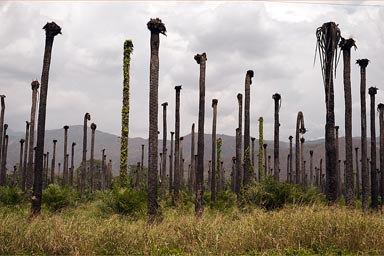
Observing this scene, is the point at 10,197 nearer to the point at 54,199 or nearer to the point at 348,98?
the point at 54,199

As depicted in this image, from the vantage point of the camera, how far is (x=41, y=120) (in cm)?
1461

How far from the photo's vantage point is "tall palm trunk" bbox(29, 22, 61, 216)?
1402 centimetres

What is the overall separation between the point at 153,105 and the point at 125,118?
5050 millimetres

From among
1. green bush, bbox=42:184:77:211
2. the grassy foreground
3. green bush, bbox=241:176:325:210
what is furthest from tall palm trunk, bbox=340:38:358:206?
green bush, bbox=42:184:77:211

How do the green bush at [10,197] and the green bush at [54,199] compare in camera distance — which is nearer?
the green bush at [54,199]

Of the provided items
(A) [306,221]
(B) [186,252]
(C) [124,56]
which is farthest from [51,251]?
(C) [124,56]

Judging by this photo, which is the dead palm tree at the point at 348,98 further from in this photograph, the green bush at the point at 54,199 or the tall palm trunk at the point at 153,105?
the green bush at the point at 54,199

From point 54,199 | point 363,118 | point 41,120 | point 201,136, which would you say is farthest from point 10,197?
point 363,118

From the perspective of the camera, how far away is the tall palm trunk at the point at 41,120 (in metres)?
14.0

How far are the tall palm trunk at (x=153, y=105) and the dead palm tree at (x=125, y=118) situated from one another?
4.14 meters

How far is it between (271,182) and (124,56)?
9.75 meters

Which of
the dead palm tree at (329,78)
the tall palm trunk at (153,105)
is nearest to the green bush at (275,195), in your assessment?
the dead palm tree at (329,78)

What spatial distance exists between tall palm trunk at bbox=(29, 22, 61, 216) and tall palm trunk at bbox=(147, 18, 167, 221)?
3710 mm

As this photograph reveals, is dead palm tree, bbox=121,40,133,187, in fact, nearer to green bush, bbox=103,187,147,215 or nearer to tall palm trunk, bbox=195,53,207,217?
green bush, bbox=103,187,147,215
